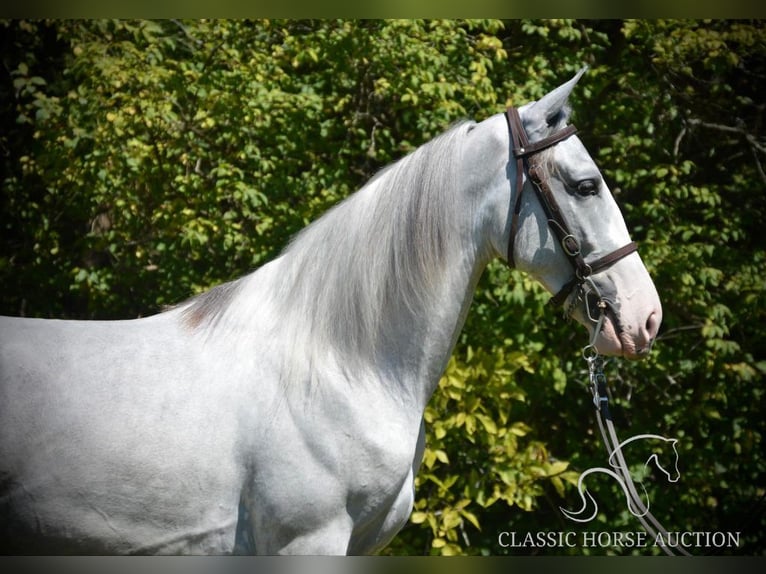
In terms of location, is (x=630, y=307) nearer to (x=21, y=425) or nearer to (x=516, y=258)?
(x=516, y=258)

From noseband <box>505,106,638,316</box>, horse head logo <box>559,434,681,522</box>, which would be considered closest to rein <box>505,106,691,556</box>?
noseband <box>505,106,638,316</box>

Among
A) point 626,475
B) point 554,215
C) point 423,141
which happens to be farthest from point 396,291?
point 423,141

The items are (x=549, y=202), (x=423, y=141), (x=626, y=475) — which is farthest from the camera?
(x=423, y=141)

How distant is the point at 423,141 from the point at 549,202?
2.03 metres

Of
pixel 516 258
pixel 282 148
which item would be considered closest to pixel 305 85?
pixel 282 148

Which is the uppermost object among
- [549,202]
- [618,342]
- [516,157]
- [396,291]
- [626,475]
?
[516,157]

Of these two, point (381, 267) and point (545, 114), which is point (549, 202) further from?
point (381, 267)

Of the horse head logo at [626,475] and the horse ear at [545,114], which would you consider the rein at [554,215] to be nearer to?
the horse ear at [545,114]

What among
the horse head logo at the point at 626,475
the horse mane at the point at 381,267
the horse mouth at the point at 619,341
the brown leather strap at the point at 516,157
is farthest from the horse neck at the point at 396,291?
the horse head logo at the point at 626,475

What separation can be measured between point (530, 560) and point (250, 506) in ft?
6.51

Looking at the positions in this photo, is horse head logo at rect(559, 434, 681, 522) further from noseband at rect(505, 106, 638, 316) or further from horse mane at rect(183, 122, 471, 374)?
horse mane at rect(183, 122, 471, 374)

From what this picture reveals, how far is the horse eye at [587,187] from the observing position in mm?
1975

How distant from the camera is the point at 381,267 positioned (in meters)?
2.02

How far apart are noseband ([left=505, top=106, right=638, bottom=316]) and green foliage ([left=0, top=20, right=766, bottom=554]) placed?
63.5 inches
